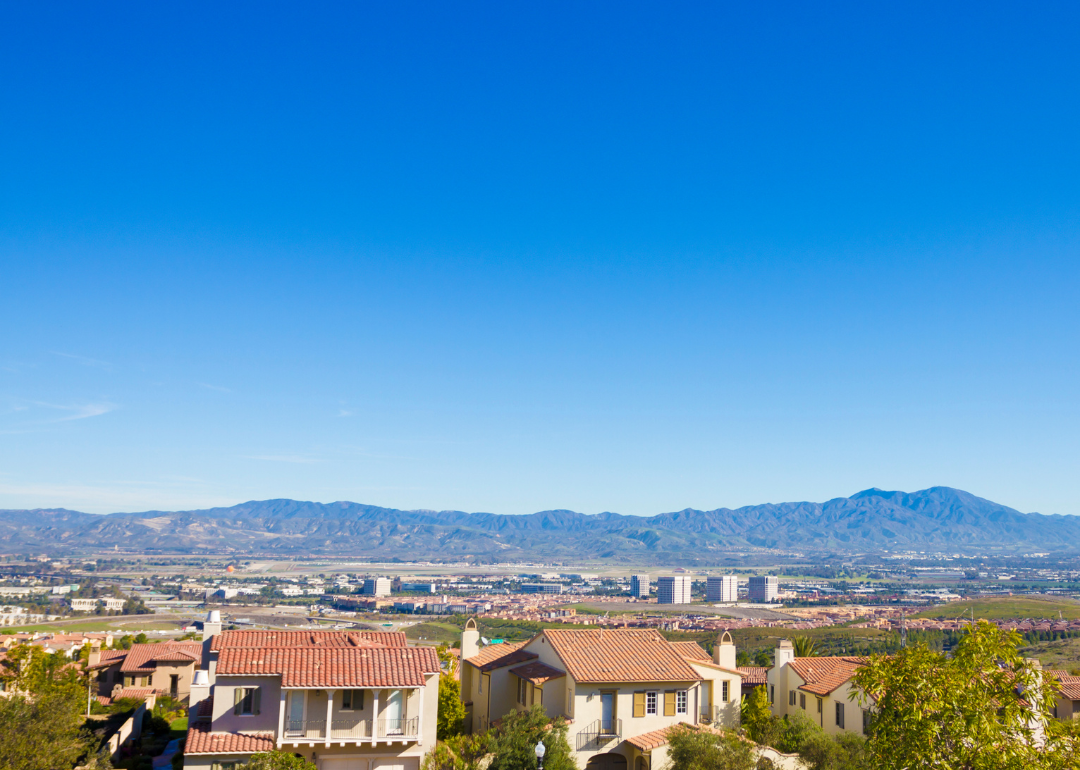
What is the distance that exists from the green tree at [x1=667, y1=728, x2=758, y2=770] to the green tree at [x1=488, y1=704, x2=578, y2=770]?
12.4ft

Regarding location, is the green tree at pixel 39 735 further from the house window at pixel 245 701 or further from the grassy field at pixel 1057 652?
the grassy field at pixel 1057 652

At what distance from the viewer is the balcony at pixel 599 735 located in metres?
33.6

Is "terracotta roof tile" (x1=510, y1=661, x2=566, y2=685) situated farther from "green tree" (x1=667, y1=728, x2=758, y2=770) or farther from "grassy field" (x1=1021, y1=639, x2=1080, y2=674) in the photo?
"grassy field" (x1=1021, y1=639, x2=1080, y2=674)

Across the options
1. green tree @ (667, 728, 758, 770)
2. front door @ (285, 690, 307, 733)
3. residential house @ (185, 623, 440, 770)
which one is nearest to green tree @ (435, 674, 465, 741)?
residential house @ (185, 623, 440, 770)

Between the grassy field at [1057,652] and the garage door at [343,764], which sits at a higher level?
the garage door at [343,764]

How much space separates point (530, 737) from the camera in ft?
101

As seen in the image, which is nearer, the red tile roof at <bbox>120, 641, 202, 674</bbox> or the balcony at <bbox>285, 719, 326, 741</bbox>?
the balcony at <bbox>285, 719, 326, 741</bbox>

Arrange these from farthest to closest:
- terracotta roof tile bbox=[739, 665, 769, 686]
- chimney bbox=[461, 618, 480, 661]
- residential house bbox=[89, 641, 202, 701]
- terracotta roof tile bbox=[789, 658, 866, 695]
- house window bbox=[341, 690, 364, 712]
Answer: residential house bbox=[89, 641, 202, 701], terracotta roof tile bbox=[739, 665, 769, 686], chimney bbox=[461, 618, 480, 661], terracotta roof tile bbox=[789, 658, 866, 695], house window bbox=[341, 690, 364, 712]

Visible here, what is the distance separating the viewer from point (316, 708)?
101 ft

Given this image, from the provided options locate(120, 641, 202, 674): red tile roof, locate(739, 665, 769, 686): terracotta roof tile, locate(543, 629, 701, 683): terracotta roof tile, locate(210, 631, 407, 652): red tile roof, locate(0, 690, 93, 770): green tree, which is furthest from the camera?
locate(120, 641, 202, 674): red tile roof

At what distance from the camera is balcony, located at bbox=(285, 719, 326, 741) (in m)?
30.1

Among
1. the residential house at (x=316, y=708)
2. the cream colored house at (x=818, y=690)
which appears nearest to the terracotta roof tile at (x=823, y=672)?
the cream colored house at (x=818, y=690)

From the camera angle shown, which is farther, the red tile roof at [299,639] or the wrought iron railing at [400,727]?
the red tile roof at [299,639]

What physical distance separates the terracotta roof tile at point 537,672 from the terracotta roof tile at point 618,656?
2.28ft
